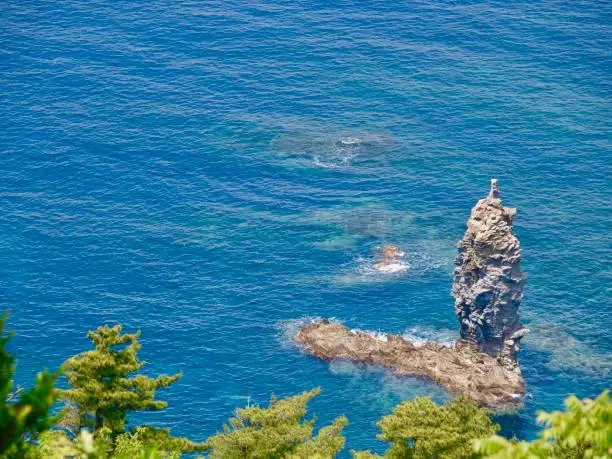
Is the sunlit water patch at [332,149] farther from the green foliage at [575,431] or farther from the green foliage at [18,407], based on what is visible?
the green foliage at [575,431]

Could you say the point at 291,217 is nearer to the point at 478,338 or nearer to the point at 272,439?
the point at 478,338

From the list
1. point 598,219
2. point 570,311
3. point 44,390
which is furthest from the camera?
point 598,219

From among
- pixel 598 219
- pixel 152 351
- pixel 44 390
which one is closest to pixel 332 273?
pixel 152 351

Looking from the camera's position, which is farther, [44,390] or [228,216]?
[228,216]

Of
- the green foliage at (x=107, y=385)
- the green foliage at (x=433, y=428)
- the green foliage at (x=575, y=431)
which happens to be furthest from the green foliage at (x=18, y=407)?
the green foliage at (x=107, y=385)

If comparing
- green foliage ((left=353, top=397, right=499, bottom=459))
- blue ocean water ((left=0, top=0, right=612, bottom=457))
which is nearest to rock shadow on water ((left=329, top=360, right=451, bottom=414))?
blue ocean water ((left=0, top=0, right=612, bottom=457))

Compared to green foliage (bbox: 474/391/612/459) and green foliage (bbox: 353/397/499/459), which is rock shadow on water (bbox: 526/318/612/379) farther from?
green foliage (bbox: 474/391/612/459)

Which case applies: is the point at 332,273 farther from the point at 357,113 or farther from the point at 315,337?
the point at 357,113

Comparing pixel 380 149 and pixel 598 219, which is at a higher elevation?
pixel 380 149
